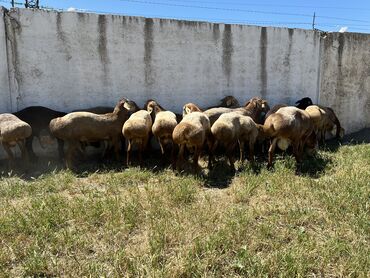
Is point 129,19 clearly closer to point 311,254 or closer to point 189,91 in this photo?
point 189,91

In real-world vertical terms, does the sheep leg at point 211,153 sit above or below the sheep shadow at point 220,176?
above

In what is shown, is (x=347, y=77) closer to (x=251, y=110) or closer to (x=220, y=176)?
(x=251, y=110)

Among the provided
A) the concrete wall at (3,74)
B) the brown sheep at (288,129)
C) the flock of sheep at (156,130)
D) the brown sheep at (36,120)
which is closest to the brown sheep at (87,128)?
the flock of sheep at (156,130)

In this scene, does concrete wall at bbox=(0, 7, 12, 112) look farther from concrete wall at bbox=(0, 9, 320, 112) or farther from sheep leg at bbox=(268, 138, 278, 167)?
sheep leg at bbox=(268, 138, 278, 167)

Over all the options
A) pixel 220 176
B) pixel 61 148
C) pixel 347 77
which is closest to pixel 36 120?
pixel 61 148

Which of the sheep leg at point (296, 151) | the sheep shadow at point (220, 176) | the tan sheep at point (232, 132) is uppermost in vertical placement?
the tan sheep at point (232, 132)

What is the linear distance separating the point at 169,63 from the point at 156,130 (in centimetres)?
296

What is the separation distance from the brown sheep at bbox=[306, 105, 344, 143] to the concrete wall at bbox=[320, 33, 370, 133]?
0.97m

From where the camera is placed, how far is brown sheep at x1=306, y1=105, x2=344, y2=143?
9789 millimetres

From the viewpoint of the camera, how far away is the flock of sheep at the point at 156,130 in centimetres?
749

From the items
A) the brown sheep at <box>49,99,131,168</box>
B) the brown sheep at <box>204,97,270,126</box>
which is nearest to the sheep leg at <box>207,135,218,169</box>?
the brown sheep at <box>204,97,270,126</box>

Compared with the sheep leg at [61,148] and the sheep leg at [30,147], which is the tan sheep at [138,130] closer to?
the sheep leg at [61,148]

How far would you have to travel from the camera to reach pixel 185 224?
503 cm

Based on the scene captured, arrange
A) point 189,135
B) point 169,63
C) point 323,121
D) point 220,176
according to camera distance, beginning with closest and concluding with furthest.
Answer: point 189,135 → point 220,176 → point 169,63 → point 323,121
